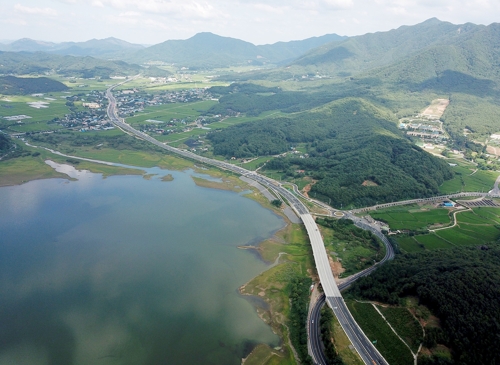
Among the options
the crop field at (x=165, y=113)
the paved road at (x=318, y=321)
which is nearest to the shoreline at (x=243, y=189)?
the paved road at (x=318, y=321)

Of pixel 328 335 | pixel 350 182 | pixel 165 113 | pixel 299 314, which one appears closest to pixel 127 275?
pixel 299 314

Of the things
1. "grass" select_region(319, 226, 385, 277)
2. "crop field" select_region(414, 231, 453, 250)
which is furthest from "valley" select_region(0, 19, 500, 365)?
"crop field" select_region(414, 231, 453, 250)

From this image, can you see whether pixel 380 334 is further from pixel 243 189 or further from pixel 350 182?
pixel 243 189

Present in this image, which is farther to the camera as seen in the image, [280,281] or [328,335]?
[280,281]

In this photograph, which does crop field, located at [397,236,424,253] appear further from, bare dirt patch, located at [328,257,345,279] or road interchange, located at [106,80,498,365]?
bare dirt patch, located at [328,257,345,279]

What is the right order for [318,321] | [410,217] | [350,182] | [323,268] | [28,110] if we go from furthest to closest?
1. [28,110]
2. [350,182]
3. [410,217]
4. [323,268]
5. [318,321]

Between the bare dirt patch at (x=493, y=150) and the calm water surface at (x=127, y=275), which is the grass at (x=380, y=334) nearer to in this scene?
the calm water surface at (x=127, y=275)
